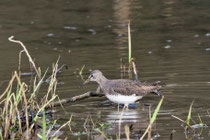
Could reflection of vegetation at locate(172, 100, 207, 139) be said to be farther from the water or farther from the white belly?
the white belly

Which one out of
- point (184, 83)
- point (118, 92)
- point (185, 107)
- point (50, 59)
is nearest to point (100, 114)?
point (118, 92)

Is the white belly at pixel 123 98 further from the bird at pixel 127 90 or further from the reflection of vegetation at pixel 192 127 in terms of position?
the reflection of vegetation at pixel 192 127

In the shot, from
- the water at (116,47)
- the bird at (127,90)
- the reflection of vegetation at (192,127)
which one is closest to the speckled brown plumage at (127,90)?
the bird at (127,90)

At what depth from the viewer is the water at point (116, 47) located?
8133 mm

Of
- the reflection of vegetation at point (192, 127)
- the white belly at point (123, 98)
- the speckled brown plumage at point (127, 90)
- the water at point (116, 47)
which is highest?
the reflection of vegetation at point (192, 127)

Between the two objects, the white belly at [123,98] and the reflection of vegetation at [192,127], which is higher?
the reflection of vegetation at [192,127]

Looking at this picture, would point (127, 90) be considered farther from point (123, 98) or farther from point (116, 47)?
point (116, 47)

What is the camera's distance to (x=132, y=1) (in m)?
18.0

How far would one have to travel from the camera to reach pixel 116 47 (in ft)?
41.0

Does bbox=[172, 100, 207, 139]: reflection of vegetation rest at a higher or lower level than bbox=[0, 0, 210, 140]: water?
higher

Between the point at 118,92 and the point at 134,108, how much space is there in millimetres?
352

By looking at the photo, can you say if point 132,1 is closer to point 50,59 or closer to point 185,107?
point 50,59

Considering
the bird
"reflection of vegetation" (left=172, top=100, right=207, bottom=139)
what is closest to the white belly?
the bird

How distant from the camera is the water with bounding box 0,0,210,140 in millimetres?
8133
